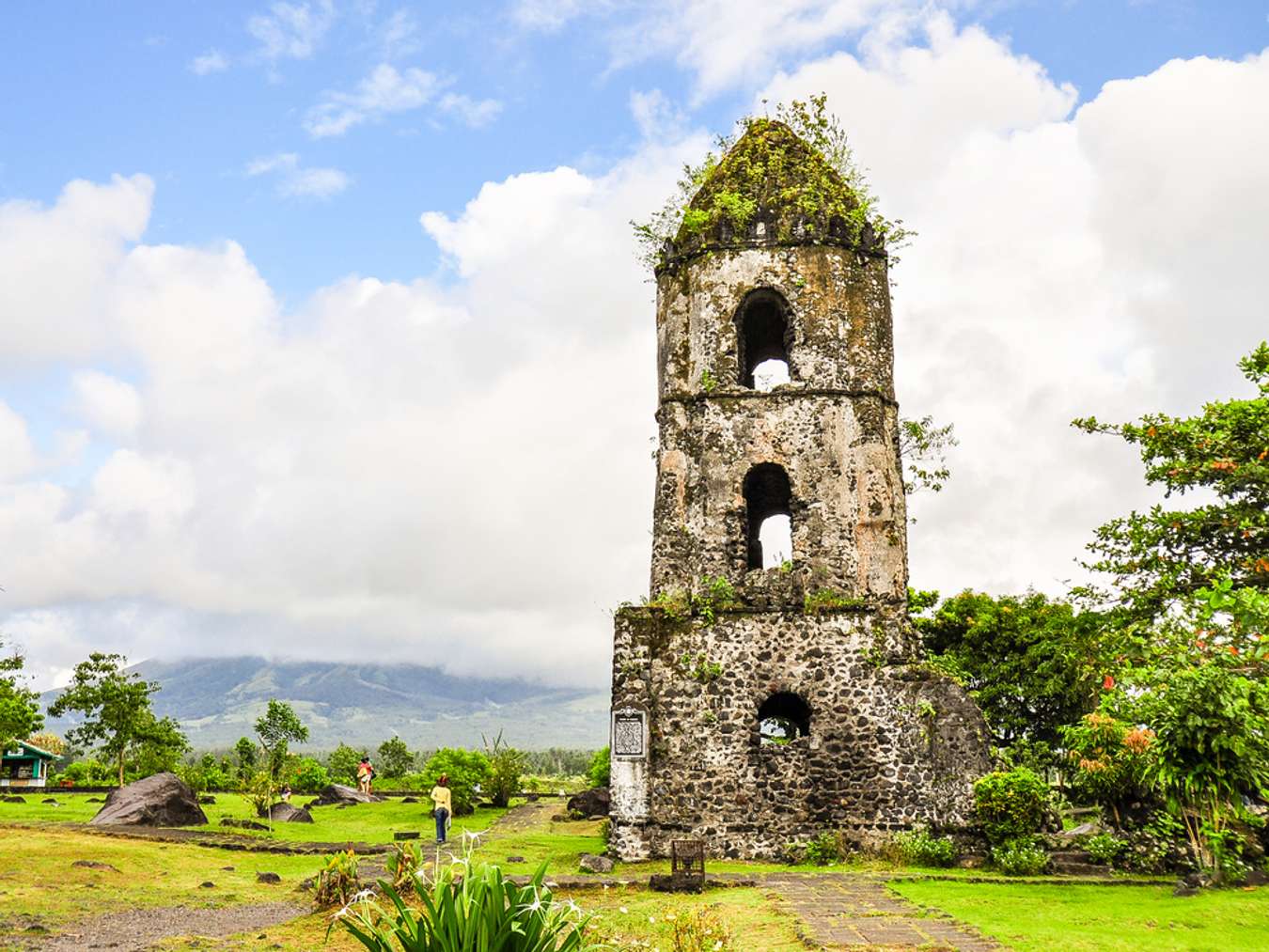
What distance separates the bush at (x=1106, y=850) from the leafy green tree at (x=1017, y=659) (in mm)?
8563

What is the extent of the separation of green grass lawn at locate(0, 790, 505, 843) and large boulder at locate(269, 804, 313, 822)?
0.78ft

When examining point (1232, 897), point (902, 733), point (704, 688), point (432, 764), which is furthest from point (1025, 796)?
point (432, 764)

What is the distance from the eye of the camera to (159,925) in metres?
8.67

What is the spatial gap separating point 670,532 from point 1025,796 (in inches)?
232

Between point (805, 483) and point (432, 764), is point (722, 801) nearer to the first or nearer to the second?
point (805, 483)

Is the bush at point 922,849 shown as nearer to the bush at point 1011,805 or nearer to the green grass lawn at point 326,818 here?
the bush at point 1011,805

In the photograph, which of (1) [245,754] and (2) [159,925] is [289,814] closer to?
(2) [159,925]

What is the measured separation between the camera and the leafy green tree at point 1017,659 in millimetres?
20609

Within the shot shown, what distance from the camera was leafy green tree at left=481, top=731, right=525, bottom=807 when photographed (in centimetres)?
2339

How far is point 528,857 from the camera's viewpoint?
13086 millimetres

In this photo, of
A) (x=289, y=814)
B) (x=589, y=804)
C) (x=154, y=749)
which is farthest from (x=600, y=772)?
(x=154, y=749)

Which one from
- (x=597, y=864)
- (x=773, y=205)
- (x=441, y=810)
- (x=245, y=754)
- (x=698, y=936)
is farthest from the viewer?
(x=245, y=754)

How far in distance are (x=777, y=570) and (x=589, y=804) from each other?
8.72m

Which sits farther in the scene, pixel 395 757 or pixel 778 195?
pixel 395 757
